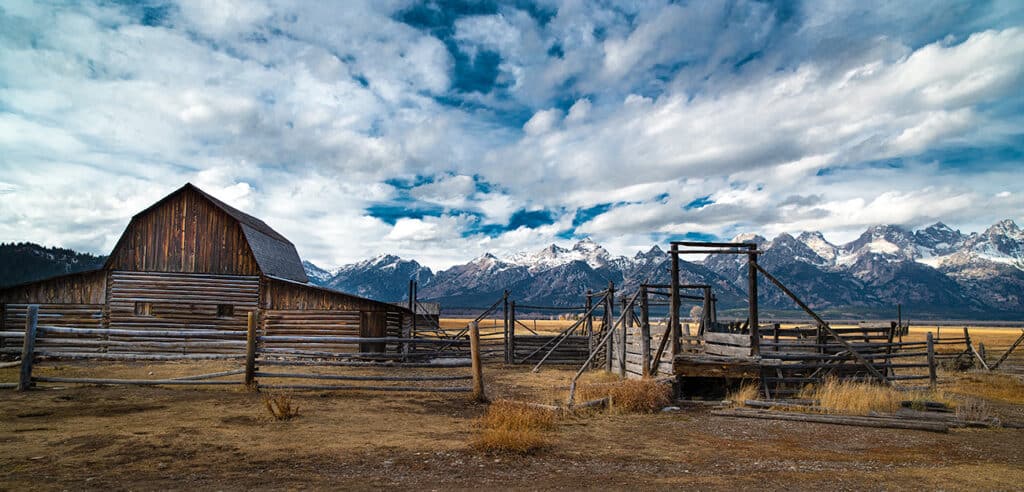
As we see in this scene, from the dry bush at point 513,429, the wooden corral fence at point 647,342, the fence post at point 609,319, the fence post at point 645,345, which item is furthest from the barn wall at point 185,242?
the dry bush at point 513,429

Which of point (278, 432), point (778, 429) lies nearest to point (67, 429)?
point (278, 432)

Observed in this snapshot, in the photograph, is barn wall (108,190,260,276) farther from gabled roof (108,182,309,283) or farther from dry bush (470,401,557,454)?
dry bush (470,401,557,454)

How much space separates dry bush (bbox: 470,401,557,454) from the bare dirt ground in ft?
0.73

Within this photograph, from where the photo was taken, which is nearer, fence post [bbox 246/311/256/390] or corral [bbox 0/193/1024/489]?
corral [bbox 0/193/1024/489]

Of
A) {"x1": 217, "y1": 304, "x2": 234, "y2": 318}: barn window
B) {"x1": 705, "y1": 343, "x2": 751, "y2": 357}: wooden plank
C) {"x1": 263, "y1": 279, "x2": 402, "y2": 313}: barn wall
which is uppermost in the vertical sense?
{"x1": 263, "y1": 279, "x2": 402, "y2": 313}: barn wall

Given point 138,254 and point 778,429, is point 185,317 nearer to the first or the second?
point 138,254

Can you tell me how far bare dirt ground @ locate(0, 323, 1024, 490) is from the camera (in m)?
6.23

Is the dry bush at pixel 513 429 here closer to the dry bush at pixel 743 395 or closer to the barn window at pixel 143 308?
the dry bush at pixel 743 395

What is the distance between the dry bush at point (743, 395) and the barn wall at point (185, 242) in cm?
2007

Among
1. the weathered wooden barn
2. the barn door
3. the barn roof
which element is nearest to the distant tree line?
the barn roof

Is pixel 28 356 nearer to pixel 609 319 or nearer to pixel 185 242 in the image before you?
pixel 185 242

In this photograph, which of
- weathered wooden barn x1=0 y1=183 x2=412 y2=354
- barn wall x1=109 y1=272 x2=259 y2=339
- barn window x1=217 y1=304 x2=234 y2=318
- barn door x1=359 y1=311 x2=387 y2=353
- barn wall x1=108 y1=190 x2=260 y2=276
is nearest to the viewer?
weathered wooden barn x1=0 y1=183 x2=412 y2=354

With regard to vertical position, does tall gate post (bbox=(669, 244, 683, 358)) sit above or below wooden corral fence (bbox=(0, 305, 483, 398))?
above

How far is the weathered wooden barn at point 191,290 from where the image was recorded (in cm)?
2334
